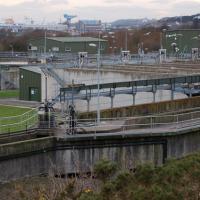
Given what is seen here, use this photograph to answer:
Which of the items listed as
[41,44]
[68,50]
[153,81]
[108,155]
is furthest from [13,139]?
[41,44]

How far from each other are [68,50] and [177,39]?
16346mm

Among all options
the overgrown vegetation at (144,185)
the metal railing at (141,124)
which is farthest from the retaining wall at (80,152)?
the overgrown vegetation at (144,185)

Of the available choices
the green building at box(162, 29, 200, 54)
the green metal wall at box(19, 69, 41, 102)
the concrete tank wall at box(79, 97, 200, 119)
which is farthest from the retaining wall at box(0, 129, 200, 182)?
the green building at box(162, 29, 200, 54)

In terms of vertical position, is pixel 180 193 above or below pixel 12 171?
above

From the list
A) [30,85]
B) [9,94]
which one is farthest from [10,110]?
[9,94]

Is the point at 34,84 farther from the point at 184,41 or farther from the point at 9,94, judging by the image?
the point at 184,41

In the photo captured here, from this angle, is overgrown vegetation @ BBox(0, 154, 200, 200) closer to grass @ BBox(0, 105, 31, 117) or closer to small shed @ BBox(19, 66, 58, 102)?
grass @ BBox(0, 105, 31, 117)

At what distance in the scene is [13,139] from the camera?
23.7m

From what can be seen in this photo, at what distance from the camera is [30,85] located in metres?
49.8

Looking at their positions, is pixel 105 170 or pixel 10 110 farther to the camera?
pixel 10 110

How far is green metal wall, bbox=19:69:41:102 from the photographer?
160 feet

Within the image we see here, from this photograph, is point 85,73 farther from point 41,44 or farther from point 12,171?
point 41,44

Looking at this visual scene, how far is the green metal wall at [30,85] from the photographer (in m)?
48.7

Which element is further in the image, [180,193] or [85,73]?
[85,73]
